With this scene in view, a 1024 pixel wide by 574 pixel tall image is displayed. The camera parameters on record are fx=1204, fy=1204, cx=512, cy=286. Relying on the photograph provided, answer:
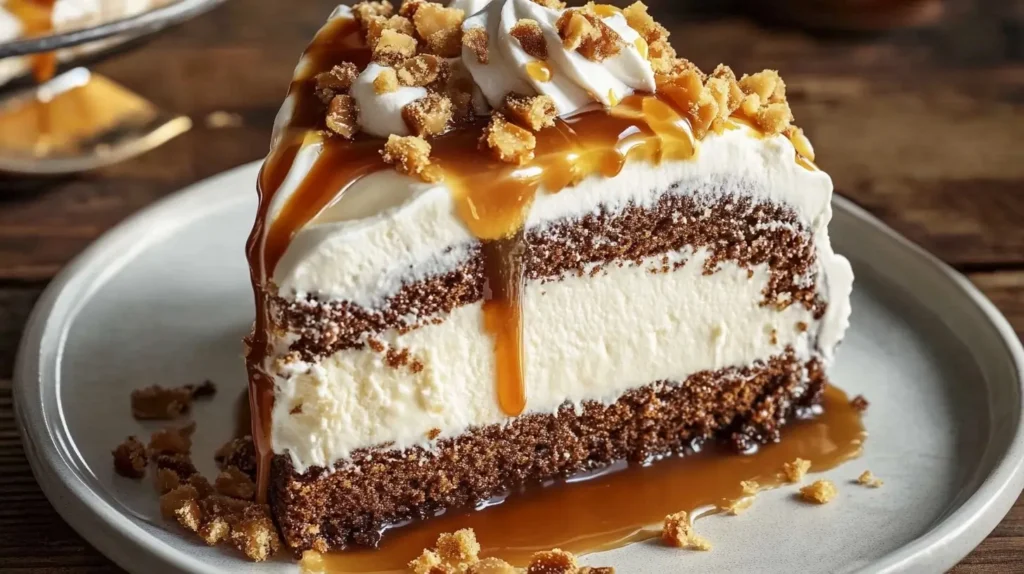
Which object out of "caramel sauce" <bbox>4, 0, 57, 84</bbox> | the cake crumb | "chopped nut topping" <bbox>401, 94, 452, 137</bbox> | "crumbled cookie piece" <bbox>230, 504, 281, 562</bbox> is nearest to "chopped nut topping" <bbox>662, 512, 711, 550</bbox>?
the cake crumb

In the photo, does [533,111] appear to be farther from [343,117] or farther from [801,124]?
[801,124]

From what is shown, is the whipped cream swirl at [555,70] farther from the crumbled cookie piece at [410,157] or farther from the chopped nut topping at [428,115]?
the crumbled cookie piece at [410,157]

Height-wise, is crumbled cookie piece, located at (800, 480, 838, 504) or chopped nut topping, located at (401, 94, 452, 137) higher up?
chopped nut topping, located at (401, 94, 452, 137)

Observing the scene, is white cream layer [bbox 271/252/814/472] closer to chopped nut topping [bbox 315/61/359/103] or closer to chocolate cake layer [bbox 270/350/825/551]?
chocolate cake layer [bbox 270/350/825/551]

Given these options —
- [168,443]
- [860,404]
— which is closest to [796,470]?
[860,404]

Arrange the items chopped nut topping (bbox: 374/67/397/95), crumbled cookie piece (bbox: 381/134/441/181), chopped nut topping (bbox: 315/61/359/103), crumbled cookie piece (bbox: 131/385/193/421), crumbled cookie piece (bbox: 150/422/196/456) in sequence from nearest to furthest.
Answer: crumbled cookie piece (bbox: 381/134/441/181) < chopped nut topping (bbox: 374/67/397/95) < chopped nut topping (bbox: 315/61/359/103) < crumbled cookie piece (bbox: 150/422/196/456) < crumbled cookie piece (bbox: 131/385/193/421)
